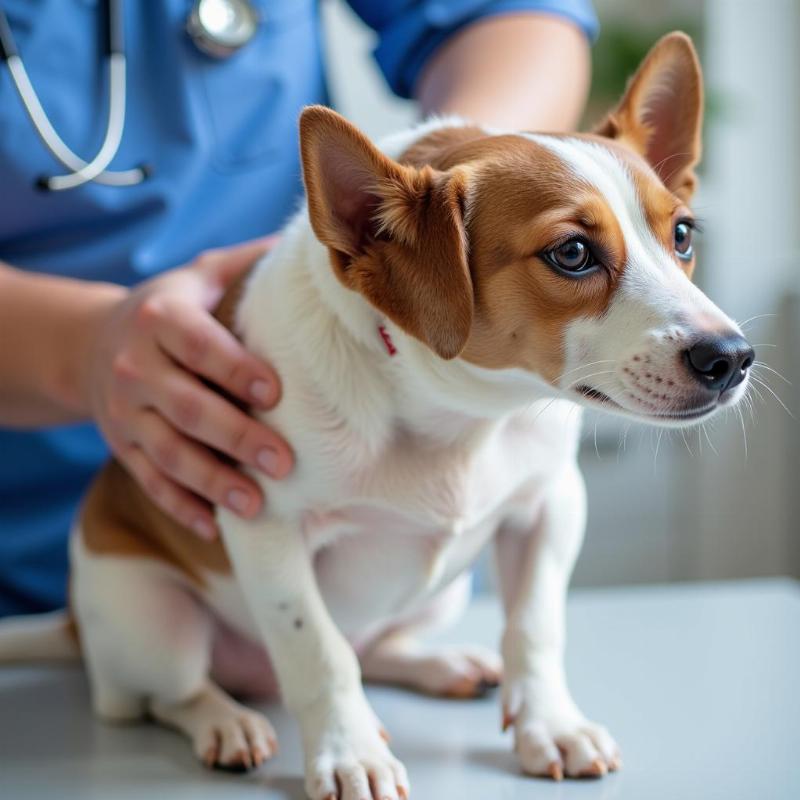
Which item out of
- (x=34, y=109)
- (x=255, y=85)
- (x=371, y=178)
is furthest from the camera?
(x=255, y=85)

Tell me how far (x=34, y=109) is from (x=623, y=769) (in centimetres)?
93

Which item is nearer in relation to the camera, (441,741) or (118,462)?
(441,741)

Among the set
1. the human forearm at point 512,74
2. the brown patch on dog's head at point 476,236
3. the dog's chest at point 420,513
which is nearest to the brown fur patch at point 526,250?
the brown patch on dog's head at point 476,236

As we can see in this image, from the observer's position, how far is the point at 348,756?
85 cm

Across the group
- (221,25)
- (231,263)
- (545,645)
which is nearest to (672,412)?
(545,645)

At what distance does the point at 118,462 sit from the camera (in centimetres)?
118

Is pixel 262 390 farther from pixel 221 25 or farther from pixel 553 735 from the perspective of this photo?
pixel 221 25

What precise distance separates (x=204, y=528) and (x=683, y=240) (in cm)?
50

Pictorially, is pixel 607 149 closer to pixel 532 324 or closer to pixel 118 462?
pixel 532 324

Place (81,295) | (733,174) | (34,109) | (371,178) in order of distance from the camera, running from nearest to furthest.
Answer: (371,178), (81,295), (34,109), (733,174)

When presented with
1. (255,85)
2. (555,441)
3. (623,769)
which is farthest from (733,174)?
(623,769)

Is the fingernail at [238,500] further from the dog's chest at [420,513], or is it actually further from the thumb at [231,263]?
the thumb at [231,263]

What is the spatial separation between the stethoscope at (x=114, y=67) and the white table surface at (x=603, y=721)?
0.57 meters

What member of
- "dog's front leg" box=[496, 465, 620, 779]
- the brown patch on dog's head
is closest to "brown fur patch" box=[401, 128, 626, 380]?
the brown patch on dog's head
